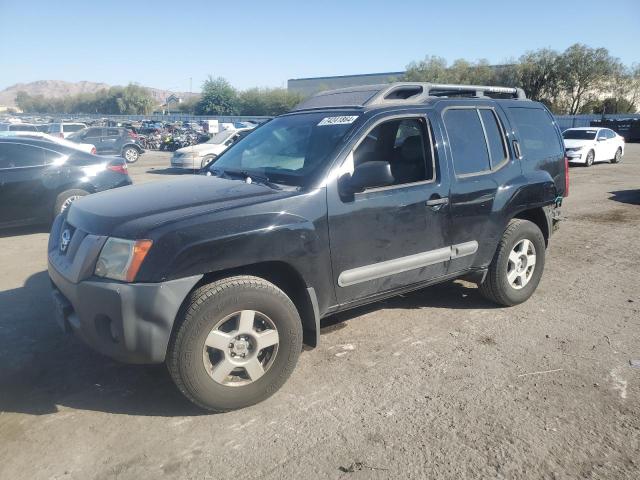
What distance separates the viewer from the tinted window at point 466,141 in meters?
4.11

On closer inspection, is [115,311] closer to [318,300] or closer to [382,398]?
[318,300]

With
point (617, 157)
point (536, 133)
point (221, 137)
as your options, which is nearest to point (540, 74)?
point (617, 157)

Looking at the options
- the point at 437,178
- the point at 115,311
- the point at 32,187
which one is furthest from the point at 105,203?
the point at 32,187

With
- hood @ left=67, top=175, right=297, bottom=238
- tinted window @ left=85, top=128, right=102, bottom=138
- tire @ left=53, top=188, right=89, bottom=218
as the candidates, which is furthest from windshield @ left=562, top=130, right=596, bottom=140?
tinted window @ left=85, top=128, right=102, bottom=138

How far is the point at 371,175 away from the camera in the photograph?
3.33 metres

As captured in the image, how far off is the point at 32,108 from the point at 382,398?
148900mm

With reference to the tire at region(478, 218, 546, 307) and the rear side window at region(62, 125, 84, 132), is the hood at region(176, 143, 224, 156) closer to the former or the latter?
the rear side window at region(62, 125, 84, 132)

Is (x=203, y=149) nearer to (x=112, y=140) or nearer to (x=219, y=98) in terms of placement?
(x=112, y=140)

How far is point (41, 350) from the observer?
3.89 meters

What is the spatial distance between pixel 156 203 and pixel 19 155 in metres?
5.74

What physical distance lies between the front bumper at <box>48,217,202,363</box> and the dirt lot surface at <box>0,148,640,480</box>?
1.64 ft

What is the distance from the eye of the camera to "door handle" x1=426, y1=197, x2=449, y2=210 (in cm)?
382

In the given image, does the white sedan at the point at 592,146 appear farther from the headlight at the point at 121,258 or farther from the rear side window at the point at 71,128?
the rear side window at the point at 71,128

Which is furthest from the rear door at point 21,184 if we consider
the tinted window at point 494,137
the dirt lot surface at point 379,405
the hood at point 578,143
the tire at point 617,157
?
the tire at point 617,157
